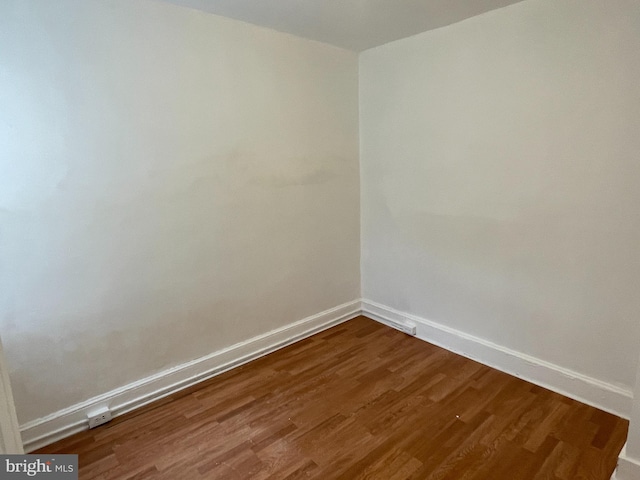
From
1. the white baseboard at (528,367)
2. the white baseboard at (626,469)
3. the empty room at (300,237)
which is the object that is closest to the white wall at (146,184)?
the empty room at (300,237)

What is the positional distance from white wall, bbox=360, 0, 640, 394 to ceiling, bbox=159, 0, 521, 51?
0.14 meters

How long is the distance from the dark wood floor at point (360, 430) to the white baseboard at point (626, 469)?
0.09 m

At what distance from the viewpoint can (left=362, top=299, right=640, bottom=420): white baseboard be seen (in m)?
2.10

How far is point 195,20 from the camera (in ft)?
7.34

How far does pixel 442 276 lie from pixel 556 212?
894 mm

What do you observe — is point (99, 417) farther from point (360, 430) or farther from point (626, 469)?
point (626, 469)

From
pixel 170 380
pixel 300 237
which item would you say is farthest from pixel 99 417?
pixel 300 237

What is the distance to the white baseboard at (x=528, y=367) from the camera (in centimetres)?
210

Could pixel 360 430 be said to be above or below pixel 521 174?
below

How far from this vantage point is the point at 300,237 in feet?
9.72

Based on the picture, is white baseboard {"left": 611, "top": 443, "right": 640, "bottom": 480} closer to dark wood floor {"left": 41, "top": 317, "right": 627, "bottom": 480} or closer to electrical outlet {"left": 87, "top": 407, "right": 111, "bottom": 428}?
dark wood floor {"left": 41, "top": 317, "right": 627, "bottom": 480}

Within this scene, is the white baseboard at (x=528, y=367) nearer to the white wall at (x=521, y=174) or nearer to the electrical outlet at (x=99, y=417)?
the white wall at (x=521, y=174)

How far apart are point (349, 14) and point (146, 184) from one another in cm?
159

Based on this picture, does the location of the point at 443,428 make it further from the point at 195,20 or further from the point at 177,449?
the point at 195,20
